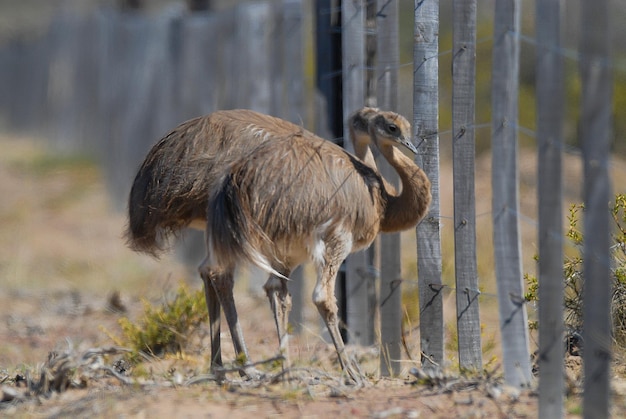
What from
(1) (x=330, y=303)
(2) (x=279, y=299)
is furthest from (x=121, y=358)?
(1) (x=330, y=303)

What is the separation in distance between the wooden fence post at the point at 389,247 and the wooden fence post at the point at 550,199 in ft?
7.81

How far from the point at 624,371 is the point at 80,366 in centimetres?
299

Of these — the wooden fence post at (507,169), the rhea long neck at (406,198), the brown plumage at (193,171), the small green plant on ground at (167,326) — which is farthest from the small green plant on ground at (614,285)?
the small green plant on ground at (167,326)

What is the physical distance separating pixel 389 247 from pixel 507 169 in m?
2.32

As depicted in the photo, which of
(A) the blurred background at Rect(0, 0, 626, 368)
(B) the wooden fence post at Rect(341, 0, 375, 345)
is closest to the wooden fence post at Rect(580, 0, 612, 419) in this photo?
(A) the blurred background at Rect(0, 0, 626, 368)

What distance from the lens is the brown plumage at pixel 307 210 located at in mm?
5383

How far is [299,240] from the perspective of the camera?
5605mm

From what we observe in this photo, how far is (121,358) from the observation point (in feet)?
22.3

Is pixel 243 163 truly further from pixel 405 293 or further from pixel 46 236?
pixel 46 236

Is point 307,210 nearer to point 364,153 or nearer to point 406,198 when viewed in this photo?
point 406,198

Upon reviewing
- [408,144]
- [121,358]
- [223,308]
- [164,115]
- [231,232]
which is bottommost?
[121,358]

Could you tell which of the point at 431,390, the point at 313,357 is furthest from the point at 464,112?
the point at 313,357

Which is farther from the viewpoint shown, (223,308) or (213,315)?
(213,315)

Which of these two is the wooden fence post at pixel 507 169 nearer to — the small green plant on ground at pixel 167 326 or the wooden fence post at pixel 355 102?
the wooden fence post at pixel 355 102
